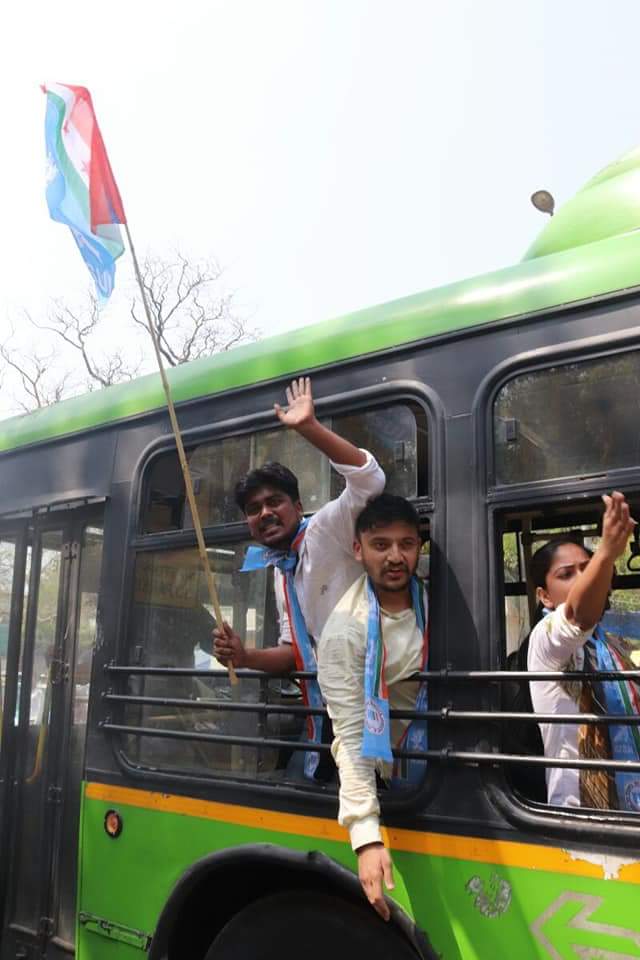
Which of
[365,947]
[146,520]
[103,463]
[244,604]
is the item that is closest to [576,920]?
[365,947]

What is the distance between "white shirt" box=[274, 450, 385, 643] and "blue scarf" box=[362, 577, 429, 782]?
15 centimetres

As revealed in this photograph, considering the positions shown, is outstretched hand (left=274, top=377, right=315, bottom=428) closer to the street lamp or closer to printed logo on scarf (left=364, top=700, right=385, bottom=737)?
printed logo on scarf (left=364, top=700, right=385, bottom=737)

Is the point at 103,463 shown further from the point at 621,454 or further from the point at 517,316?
the point at 621,454

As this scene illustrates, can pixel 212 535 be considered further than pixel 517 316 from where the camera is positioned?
Yes

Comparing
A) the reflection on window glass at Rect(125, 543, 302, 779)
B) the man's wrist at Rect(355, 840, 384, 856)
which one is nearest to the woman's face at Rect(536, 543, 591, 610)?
the man's wrist at Rect(355, 840, 384, 856)

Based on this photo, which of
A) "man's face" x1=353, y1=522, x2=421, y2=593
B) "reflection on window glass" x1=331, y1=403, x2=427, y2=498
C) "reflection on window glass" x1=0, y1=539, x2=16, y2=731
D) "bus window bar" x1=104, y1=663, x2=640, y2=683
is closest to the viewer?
"bus window bar" x1=104, y1=663, x2=640, y2=683

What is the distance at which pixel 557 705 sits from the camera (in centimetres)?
226

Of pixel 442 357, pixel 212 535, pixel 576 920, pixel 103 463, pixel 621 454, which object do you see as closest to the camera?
pixel 576 920

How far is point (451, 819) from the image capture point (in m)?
2.37

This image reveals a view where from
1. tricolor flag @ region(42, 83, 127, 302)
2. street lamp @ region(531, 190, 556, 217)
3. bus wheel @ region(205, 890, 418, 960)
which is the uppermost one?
street lamp @ region(531, 190, 556, 217)

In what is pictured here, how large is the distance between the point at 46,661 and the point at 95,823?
787mm

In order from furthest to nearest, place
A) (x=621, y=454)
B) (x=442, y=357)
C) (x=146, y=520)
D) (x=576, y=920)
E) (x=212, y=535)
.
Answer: (x=146, y=520) < (x=212, y=535) < (x=442, y=357) < (x=621, y=454) < (x=576, y=920)

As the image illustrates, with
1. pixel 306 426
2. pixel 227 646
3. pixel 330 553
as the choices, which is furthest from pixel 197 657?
pixel 306 426

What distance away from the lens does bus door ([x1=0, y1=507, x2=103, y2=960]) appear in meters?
3.56
